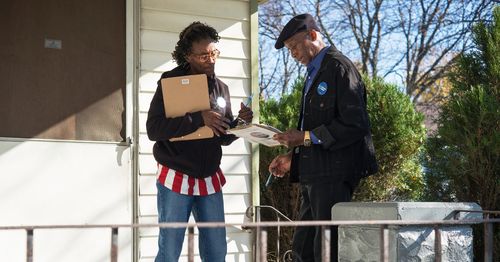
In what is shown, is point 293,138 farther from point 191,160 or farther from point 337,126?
point 191,160

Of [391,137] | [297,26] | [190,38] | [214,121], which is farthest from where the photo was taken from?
[391,137]

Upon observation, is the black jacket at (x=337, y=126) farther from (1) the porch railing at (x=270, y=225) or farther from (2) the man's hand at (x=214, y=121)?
(1) the porch railing at (x=270, y=225)

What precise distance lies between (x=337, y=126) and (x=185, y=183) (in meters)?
0.92

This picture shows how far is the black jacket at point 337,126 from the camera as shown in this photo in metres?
3.46

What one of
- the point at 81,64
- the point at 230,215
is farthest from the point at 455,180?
the point at 81,64

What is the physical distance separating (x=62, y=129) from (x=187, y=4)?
1370 millimetres

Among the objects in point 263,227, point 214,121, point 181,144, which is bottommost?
point 263,227

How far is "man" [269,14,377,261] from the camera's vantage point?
3.46 m

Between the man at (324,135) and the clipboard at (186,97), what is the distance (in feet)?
1.53

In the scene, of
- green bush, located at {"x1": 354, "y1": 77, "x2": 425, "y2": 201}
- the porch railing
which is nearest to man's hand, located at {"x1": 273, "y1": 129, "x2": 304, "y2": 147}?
the porch railing

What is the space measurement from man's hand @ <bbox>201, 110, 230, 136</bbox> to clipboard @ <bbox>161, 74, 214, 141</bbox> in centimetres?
5

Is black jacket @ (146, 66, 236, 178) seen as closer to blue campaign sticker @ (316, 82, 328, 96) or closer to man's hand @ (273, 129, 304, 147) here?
man's hand @ (273, 129, 304, 147)

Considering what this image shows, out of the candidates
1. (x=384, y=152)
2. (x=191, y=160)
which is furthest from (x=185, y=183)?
(x=384, y=152)

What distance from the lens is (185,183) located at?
3848 mm
